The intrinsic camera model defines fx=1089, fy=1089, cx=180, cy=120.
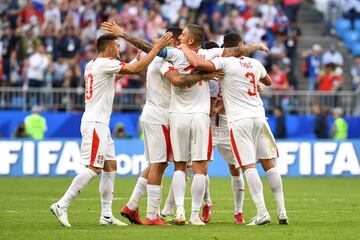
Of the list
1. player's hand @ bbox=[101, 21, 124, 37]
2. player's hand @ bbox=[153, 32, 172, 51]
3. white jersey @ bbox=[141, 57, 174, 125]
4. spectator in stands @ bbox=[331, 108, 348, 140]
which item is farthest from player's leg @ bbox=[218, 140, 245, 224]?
spectator in stands @ bbox=[331, 108, 348, 140]

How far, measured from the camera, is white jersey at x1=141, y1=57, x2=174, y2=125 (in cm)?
1572

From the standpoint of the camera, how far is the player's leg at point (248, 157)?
1532 centimetres

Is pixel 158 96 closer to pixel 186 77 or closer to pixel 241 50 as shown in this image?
pixel 186 77

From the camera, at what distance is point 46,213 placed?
17.5m

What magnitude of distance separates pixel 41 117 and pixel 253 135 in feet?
54.6

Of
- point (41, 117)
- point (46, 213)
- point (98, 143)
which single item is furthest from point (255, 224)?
point (41, 117)

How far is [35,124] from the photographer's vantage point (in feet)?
102

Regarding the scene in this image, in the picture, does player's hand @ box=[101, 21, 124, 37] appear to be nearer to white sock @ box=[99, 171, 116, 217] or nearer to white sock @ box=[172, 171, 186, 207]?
white sock @ box=[99, 171, 116, 217]

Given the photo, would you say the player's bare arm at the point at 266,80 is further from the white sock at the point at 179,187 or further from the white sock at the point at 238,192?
the white sock at the point at 179,187

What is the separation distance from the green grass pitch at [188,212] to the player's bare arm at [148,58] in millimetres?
2176

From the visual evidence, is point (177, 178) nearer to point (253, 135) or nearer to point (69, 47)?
point (253, 135)

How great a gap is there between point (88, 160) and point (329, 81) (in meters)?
20.8

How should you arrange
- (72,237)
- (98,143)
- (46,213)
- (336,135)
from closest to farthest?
1. (72,237)
2. (98,143)
3. (46,213)
4. (336,135)

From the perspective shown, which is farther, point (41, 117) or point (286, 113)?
point (286, 113)
